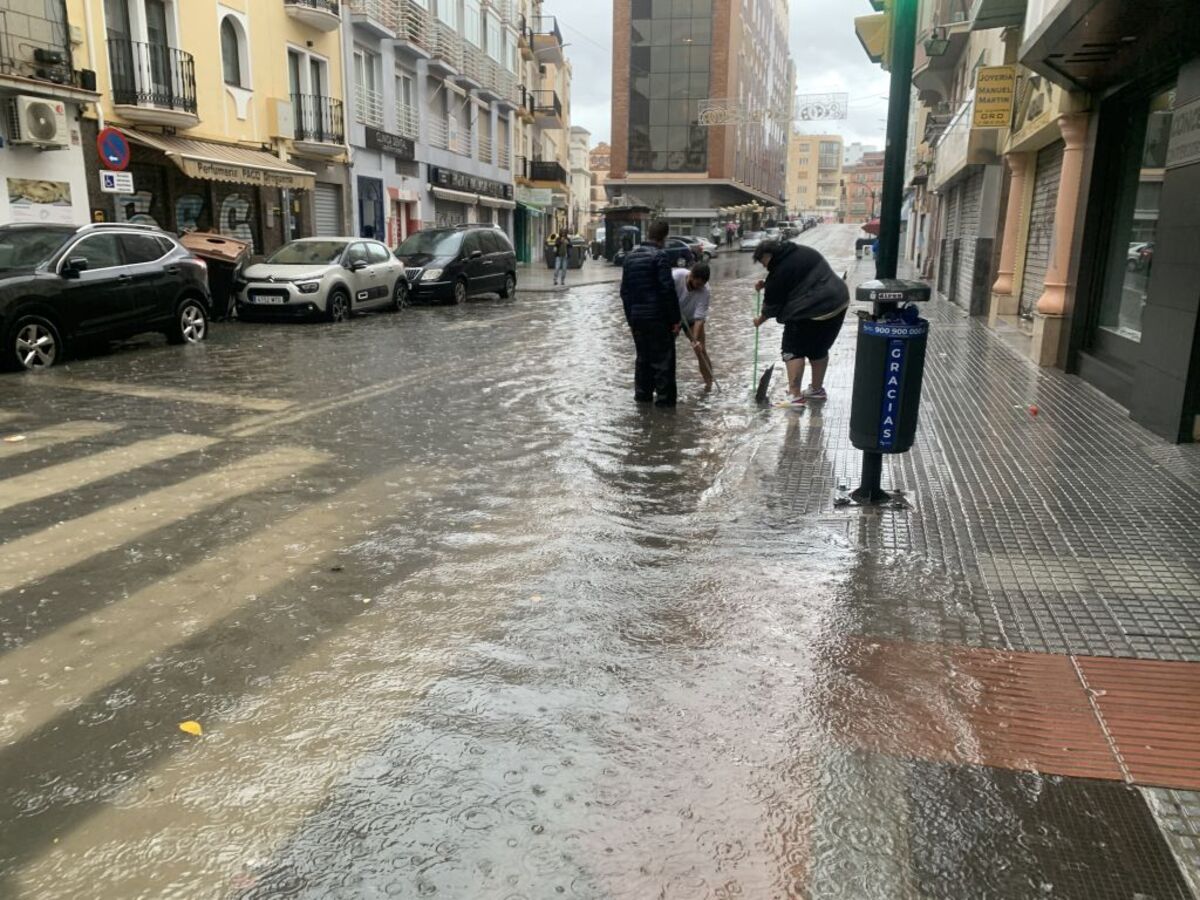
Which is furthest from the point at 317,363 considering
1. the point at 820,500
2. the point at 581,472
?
the point at 820,500

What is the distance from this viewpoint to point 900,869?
2506mm

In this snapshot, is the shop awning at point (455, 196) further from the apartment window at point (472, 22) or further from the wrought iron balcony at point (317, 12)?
the wrought iron balcony at point (317, 12)

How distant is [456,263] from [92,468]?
15390mm

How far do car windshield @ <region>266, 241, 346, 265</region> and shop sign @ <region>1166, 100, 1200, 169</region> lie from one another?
1369cm

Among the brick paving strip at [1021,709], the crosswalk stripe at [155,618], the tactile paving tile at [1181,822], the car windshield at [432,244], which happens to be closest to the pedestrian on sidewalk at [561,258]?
the car windshield at [432,244]

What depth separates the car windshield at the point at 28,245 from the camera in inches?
420

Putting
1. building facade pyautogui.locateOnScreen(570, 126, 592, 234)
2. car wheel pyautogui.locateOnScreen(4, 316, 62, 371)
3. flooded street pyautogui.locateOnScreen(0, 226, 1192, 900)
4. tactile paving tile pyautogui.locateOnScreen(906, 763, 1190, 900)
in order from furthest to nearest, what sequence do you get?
building facade pyautogui.locateOnScreen(570, 126, 592, 234)
car wheel pyautogui.locateOnScreen(4, 316, 62, 371)
flooded street pyautogui.locateOnScreen(0, 226, 1192, 900)
tactile paving tile pyautogui.locateOnScreen(906, 763, 1190, 900)

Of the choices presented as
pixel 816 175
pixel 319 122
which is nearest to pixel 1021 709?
pixel 319 122

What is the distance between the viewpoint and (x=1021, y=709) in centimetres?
335

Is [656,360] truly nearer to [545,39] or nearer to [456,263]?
[456,263]

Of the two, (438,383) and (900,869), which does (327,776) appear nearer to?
(900,869)

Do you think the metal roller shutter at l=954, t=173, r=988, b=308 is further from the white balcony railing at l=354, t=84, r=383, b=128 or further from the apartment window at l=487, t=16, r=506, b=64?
the apartment window at l=487, t=16, r=506, b=64

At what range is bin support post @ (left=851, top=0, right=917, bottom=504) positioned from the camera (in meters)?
5.35

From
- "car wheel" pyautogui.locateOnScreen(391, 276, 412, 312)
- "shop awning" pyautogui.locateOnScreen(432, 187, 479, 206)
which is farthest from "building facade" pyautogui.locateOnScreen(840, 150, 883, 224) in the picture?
"car wheel" pyautogui.locateOnScreen(391, 276, 412, 312)
